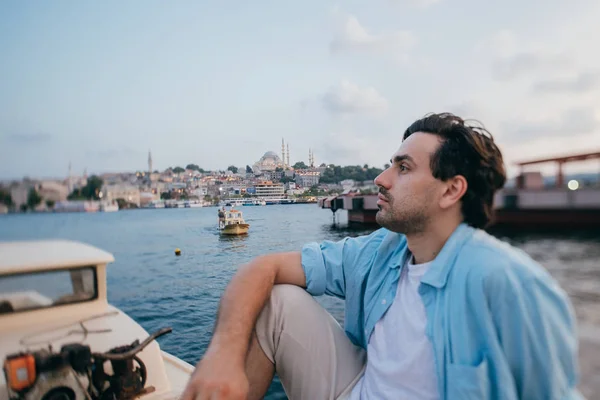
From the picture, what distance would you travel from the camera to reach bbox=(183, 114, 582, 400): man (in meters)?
0.99

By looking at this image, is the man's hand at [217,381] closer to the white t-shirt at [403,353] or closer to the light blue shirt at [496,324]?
the white t-shirt at [403,353]

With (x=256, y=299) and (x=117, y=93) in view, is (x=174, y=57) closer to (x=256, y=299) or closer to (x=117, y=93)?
(x=117, y=93)

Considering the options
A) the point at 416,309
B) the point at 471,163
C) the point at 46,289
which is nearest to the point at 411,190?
the point at 471,163

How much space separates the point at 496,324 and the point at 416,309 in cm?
27

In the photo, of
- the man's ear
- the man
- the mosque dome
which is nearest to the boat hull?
the mosque dome

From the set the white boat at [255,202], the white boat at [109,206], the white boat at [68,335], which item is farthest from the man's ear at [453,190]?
the white boat at [109,206]

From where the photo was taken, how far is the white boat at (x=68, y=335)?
145cm

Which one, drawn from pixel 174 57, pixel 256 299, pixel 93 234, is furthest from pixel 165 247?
pixel 256 299

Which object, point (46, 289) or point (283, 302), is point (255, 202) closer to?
point (46, 289)

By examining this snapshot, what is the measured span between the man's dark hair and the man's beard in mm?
132

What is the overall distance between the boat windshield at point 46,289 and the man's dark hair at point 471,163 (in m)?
1.84

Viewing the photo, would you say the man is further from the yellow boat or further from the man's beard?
the yellow boat

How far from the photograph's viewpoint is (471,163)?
52.6 inches

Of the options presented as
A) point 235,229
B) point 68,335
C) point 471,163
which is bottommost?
point 68,335
